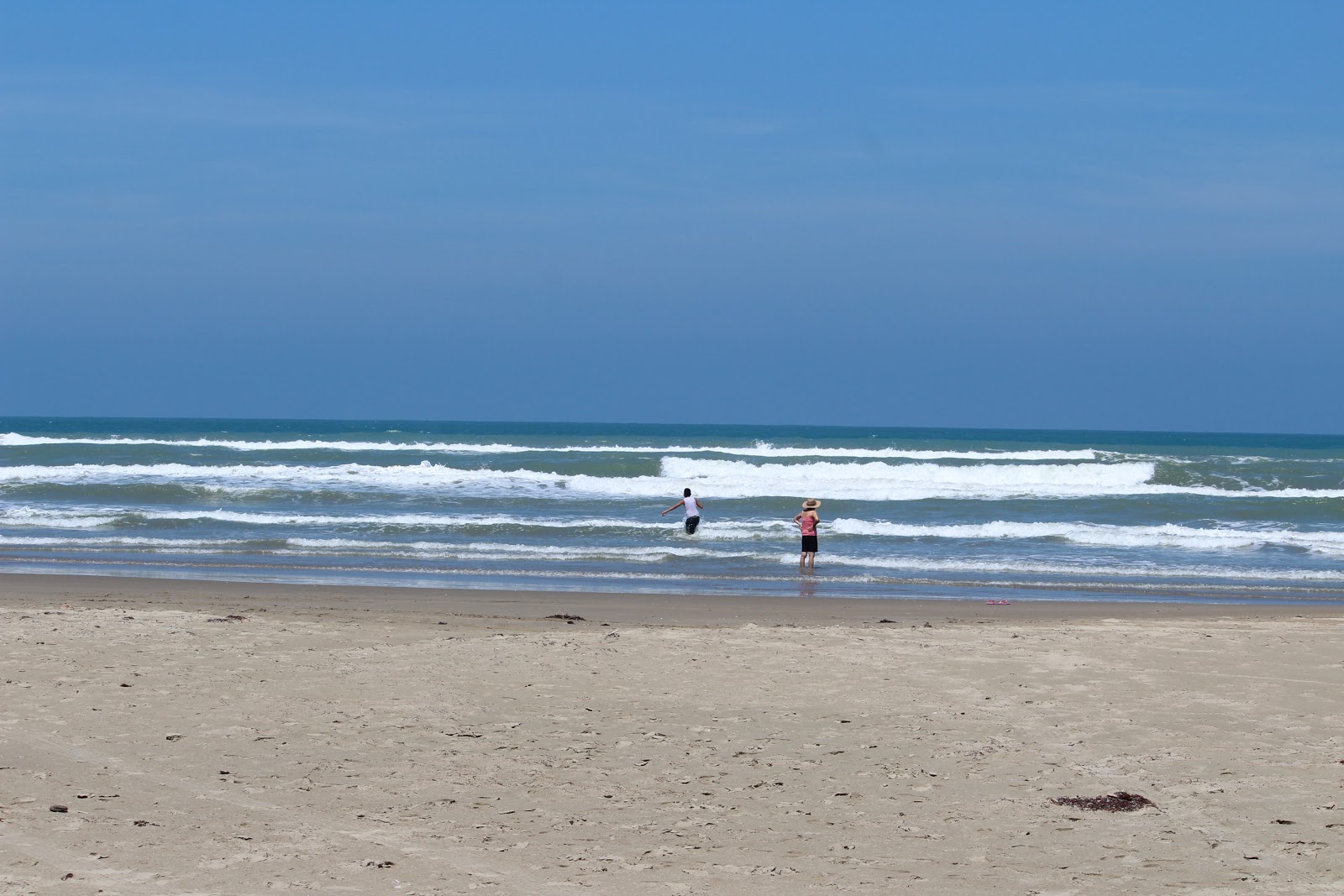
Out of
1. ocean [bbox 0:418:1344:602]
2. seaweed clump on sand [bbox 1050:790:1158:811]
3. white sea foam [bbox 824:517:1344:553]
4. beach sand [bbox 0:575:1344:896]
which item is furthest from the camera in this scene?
white sea foam [bbox 824:517:1344:553]

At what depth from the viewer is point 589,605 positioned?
1277 cm

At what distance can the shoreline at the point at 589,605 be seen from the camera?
463 inches

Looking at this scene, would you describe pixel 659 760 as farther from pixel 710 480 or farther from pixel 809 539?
pixel 710 480

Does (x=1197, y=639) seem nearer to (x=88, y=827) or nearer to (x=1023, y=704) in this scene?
(x=1023, y=704)

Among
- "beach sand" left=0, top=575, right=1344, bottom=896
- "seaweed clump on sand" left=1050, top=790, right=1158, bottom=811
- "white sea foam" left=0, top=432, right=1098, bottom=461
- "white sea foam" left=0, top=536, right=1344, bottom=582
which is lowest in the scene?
"white sea foam" left=0, top=536, right=1344, bottom=582

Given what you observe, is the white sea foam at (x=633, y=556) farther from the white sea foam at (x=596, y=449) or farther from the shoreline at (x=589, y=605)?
the white sea foam at (x=596, y=449)

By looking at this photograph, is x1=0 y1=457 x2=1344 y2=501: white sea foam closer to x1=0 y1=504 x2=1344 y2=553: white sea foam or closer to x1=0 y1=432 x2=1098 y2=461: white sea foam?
x1=0 y1=504 x2=1344 y2=553: white sea foam

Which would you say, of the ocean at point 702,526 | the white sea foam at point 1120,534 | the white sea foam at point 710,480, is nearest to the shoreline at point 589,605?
the ocean at point 702,526

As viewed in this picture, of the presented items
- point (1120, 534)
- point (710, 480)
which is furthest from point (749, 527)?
point (710, 480)

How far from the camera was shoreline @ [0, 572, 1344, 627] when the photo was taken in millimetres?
11766

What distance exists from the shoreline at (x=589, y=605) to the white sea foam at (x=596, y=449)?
94.7 ft

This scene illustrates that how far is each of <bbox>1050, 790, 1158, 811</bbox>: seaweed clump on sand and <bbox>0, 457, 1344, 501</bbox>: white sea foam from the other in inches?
838

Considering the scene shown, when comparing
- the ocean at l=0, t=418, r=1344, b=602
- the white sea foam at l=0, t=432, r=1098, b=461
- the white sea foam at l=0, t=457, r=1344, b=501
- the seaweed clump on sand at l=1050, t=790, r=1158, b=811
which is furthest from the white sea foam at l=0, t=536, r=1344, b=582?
the white sea foam at l=0, t=432, r=1098, b=461

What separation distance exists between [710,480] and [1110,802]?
2880 cm
